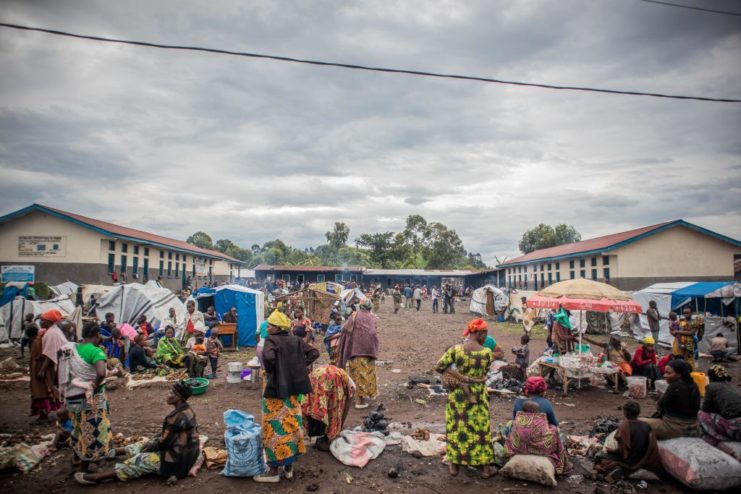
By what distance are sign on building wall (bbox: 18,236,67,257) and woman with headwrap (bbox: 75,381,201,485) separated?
22.1 metres

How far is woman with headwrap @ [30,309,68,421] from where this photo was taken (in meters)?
6.48

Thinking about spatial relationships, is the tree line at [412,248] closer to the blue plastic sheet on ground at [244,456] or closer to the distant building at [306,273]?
the distant building at [306,273]

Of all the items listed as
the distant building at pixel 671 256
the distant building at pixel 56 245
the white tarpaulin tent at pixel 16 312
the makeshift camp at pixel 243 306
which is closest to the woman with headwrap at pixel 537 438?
the makeshift camp at pixel 243 306

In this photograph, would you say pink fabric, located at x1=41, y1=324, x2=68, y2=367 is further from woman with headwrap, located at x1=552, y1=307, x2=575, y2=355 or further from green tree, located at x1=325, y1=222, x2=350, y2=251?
green tree, located at x1=325, y1=222, x2=350, y2=251

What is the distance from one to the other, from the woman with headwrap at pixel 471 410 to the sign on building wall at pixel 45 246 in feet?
81.2

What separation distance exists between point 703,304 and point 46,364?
67.3 ft

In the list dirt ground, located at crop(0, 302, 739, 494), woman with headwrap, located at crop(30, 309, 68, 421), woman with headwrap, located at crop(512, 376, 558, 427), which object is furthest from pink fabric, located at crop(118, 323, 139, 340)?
woman with headwrap, located at crop(512, 376, 558, 427)

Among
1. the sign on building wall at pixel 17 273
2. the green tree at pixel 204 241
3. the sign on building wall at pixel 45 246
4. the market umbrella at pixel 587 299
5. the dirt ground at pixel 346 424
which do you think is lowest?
the dirt ground at pixel 346 424

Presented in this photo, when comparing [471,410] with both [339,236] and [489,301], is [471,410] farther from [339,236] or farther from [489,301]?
[339,236]

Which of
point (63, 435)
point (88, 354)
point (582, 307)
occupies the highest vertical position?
point (582, 307)

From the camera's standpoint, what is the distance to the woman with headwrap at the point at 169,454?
4871 mm

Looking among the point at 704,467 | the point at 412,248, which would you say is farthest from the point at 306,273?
the point at 704,467

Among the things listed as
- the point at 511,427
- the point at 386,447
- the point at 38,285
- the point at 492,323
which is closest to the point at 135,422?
the point at 386,447

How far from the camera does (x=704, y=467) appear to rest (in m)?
4.64
